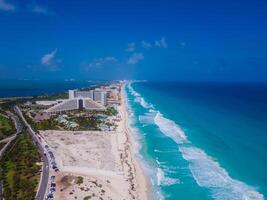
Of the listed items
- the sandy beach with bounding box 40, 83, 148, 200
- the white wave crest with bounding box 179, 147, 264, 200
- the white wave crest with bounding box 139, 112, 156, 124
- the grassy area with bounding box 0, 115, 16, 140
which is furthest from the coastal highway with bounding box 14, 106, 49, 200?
the white wave crest with bounding box 139, 112, 156, 124

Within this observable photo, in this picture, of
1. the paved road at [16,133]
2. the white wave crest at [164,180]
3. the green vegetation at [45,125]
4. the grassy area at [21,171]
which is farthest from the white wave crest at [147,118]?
the white wave crest at [164,180]

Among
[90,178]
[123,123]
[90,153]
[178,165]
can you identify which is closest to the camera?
[90,178]

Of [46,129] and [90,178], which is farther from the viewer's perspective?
[46,129]

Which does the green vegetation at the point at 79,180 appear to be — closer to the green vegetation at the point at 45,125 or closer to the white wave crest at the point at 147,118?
the green vegetation at the point at 45,125

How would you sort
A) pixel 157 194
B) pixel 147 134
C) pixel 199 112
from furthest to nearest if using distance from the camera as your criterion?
1. pixel 199 112
2. pixel 147 134
3. pixel 157 194

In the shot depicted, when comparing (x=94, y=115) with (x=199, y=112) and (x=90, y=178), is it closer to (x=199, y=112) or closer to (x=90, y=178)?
(x=199, y=112)

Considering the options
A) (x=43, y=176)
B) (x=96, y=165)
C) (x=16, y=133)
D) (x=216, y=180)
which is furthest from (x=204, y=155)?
(x=16, y=133)

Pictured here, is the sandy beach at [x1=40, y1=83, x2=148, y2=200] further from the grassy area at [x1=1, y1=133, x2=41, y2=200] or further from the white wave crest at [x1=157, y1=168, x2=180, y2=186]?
the grassy area at [x1=1, y1=133, x2=41, y2=200]

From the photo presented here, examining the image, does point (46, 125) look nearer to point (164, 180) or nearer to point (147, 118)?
point (147, 118)

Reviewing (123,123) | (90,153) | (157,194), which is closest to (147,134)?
(123,123)
